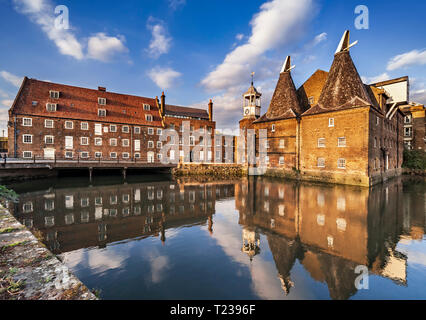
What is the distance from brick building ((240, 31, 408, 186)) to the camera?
62.3 ft

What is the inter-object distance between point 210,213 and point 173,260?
5.13m

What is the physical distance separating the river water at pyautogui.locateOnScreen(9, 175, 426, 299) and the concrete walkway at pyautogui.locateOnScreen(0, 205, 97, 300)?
102 cm

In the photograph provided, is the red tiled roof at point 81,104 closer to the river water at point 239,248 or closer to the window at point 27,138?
the window at point 27,138

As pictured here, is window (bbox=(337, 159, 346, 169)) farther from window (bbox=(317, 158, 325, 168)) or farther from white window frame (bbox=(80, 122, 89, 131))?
white window frame (bbox=(80, 122, 89, 131))

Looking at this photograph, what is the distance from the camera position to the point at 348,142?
770 inches

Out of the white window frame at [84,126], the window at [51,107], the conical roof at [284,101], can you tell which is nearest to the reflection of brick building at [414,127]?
Answer: the conical roof at [284,101]

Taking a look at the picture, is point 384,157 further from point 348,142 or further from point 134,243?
point 134,243

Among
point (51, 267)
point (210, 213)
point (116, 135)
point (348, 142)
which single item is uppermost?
point (116, 135)

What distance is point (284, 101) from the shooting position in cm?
2683

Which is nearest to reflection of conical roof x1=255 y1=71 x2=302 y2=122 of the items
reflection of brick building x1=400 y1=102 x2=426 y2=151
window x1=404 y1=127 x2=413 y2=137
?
reflection of brick building x1=400 y1=102 x2=426 y2=151

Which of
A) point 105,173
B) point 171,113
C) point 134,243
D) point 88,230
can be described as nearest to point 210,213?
point 134,243

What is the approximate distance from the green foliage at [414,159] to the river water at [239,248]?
2805 centimetres

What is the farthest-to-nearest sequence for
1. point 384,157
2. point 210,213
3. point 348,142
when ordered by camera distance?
1. point 384,157
2. point 348,142
3. point 210,213

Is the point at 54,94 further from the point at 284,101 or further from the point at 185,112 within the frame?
the point at 284,101
